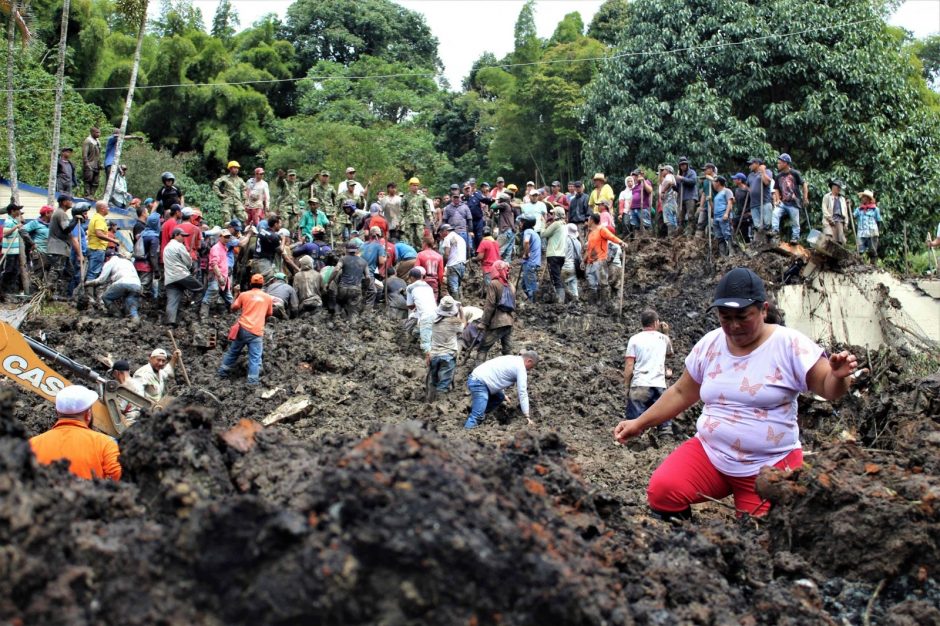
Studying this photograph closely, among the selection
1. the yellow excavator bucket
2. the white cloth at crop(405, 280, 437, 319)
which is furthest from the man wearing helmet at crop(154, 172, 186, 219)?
the yellow excavator bucket

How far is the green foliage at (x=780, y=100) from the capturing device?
24.4 metres

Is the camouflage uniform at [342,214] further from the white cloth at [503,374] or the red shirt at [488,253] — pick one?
the white cloth at [503,374]

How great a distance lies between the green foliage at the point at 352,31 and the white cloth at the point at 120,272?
3246 cm

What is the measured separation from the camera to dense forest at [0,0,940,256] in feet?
81.7

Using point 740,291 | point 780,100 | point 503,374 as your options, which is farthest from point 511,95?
point 740,291

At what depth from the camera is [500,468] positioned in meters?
4.13

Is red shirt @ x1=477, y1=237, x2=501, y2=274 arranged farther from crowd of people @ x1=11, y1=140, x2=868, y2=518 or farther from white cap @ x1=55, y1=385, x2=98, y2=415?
white cap @ x1=55, y1=385, x2=98, y2=415

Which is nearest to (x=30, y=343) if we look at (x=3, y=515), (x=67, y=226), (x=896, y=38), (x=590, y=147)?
(x=67, y=226)

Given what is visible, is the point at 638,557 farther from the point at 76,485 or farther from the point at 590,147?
the point at 590,147

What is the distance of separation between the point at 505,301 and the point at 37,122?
791 inches

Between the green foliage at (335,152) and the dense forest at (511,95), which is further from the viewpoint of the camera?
the green foliage at (335,152)

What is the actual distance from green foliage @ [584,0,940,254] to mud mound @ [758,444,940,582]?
19760 millimetres

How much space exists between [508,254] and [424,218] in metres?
2.00

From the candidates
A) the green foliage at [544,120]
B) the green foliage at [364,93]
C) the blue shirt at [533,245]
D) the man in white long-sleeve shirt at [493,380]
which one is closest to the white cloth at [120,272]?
the blue shirt at [533,245]
